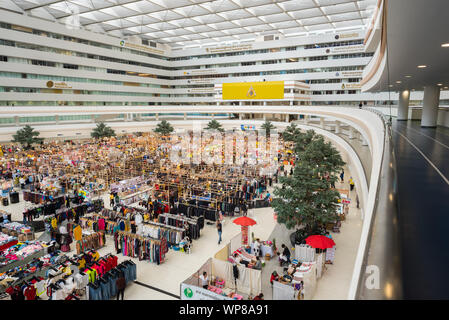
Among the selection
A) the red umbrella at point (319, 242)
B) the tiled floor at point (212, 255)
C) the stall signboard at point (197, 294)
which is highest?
the red umbrella at point (319, 242)

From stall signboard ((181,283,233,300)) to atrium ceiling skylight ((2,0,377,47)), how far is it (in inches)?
1361

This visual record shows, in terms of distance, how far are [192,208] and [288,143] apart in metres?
17.4

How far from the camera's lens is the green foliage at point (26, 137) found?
1131 inches

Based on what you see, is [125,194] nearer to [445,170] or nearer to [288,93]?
[445,170]

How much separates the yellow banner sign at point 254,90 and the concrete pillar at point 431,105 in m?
25.8

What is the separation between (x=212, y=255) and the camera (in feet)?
35.8

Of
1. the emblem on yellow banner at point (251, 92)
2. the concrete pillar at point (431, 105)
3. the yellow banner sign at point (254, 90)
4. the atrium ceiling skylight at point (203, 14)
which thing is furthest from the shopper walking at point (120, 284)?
the emblem on yellow banner at point (251, 92)

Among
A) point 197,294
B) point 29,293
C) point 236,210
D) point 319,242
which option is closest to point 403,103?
point 236,210

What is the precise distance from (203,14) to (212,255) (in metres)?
35.8

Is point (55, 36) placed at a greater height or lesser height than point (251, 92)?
greater

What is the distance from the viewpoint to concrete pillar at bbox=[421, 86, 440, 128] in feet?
56.4

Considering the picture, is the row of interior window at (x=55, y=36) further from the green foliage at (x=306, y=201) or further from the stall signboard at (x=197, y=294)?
the stall signboard at (x=197, y=294)

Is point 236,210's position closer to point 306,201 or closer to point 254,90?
point 306,201

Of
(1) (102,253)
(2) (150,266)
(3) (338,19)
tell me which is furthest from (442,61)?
(3) (338,19)
